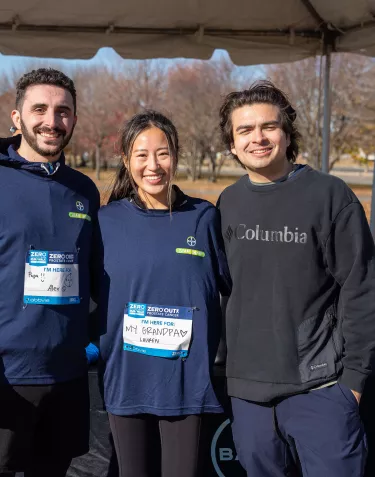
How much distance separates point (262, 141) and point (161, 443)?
3.39ft

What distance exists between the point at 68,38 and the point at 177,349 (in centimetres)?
330

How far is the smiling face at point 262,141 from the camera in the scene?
1.80m

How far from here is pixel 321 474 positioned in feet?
5.67

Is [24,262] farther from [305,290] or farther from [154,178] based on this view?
[305,290]

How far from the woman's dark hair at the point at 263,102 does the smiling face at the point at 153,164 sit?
22cm

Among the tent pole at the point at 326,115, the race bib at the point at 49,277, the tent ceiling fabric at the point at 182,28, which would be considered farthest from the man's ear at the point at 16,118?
the tent pole at the point at 326,115

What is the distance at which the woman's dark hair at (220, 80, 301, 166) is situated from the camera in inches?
72.9

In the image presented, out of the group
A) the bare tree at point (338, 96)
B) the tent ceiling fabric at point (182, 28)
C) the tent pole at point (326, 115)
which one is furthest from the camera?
the bare tree at point (338, 96)

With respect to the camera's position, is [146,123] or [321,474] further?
[146,123]

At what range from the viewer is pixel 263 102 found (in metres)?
1.84

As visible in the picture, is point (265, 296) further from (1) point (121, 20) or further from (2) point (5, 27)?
(2) point (5, 27)

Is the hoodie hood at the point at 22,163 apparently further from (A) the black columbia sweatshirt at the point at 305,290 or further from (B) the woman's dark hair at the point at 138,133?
(A) the black columbia sweatshirt at the point at 305,290

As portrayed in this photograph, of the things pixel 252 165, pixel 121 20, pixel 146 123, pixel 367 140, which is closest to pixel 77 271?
pixel 146 123

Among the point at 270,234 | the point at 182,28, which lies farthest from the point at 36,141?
the point at 182,28
